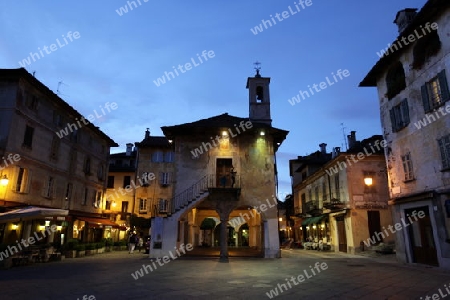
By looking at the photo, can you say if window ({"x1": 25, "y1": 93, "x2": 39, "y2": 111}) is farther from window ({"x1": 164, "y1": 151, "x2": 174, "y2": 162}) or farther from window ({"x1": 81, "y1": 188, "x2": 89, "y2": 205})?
window ({"x1": 164, "y1": 151, "x2": 174, "y2": 162})

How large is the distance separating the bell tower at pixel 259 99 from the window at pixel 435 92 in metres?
11.6

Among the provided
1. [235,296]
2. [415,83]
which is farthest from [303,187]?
[235,296]

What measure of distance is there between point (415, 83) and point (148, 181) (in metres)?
29.4

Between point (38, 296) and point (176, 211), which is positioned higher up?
point (176, 211)

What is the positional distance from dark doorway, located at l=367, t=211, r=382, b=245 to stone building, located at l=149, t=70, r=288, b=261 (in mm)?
8933

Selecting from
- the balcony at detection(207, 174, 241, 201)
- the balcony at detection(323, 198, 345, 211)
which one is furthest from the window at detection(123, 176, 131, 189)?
the balcony at detection(323, 198, 345, 211)

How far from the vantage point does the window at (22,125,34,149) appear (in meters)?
19.3

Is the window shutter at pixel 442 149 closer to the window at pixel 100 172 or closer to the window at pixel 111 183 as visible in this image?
the window at pixel 100 172

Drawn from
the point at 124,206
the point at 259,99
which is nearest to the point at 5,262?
the point at 259,99

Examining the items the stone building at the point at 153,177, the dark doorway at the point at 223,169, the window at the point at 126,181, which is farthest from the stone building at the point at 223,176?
the window at the point at 126,181

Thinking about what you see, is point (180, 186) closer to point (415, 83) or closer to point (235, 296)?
point (235, 296)

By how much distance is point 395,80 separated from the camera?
1688 centimetres

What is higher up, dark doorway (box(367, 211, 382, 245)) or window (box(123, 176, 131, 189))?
window (box(123, 176, 131, 189))

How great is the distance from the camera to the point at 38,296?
781 cm
